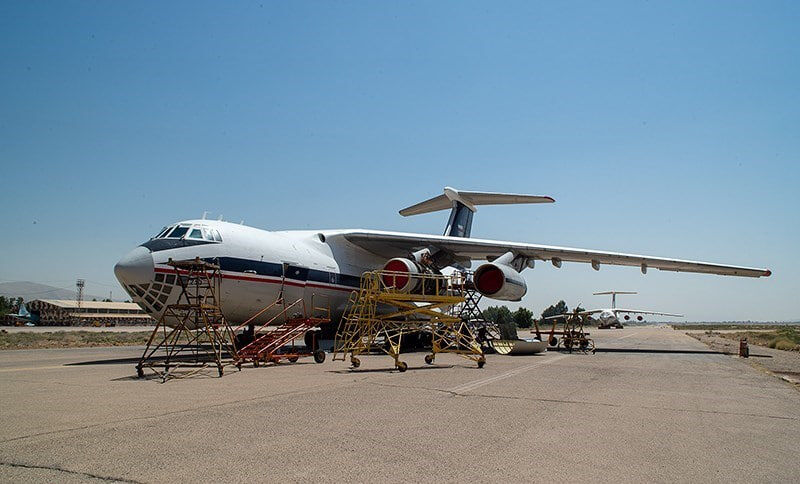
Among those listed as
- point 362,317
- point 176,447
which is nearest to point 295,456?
point 176,447

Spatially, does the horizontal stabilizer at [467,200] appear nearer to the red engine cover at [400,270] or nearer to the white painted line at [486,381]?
the red engine cover at [400,270]

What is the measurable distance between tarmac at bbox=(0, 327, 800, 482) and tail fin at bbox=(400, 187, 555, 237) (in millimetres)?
13600

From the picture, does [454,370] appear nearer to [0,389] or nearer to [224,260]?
[224,260]

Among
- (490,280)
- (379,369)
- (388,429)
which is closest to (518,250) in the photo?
(490,280)

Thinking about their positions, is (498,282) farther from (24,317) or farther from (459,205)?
(24,317)

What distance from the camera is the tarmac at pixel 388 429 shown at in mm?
4211

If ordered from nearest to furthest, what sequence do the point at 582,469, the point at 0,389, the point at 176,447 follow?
1. the point at 582,469
2. the point at 176,447
3. the point at 0,389

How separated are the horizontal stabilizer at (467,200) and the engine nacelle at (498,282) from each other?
4407mm

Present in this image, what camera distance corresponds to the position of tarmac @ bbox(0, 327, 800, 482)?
4211 millimetres

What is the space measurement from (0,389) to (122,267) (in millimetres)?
4881

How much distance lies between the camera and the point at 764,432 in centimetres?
601

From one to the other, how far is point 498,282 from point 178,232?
9.69 m

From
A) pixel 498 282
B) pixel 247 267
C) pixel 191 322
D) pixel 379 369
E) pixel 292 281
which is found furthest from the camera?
pixel 498 282

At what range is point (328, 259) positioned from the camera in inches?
731
